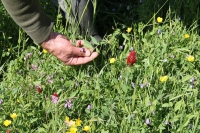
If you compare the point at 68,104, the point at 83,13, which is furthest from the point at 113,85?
the point at 83,13

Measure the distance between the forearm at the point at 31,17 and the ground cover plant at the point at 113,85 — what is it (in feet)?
0.77

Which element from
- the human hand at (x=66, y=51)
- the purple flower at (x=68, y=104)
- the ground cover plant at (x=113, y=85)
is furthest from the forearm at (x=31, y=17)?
the purple flower at (x=68, y=104)

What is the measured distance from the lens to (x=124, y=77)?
80.4 inches

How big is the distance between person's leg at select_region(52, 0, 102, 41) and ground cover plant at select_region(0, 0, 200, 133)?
77mm

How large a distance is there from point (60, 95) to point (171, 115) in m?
0.56

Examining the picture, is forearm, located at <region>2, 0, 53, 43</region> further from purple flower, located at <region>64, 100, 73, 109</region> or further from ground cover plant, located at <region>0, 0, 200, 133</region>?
purple flower, located at <region>64, 100, 73, 109</region>

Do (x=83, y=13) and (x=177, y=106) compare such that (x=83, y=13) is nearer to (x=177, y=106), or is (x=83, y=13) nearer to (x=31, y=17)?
(x=31, y=17)

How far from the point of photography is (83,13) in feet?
7.77

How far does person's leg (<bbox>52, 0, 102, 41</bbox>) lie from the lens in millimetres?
2414

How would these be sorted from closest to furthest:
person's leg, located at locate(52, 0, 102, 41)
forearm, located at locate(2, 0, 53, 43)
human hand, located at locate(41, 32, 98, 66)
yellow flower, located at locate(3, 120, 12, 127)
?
yellow flower, located at locate(3, 120, 12, 127) < forearm, located at locate(2, 0, 53, 43) < human hand, located at locate(41, 32, 98, 66) < person's leg, located at locate(52, 0, 102, 41)

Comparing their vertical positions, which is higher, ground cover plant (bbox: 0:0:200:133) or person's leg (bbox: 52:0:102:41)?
person's leg (bbox: 52:0:102:41)

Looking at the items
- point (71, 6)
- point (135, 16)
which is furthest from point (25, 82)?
point (135, 16)

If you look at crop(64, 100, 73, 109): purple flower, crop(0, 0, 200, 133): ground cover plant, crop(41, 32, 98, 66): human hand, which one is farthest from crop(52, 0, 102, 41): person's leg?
crop(64, 100, 73, 109): purple flower

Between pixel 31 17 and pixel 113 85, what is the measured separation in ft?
1.78
